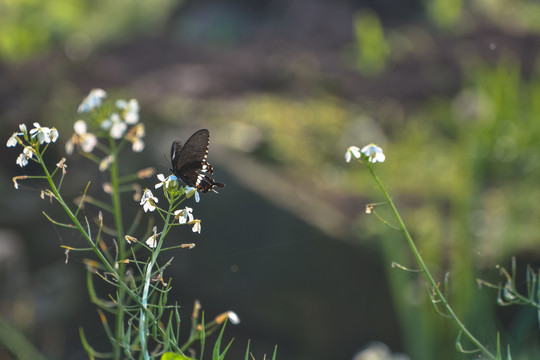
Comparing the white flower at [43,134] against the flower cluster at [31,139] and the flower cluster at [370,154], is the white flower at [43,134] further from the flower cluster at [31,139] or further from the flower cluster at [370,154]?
the flower cluster at [370,154]

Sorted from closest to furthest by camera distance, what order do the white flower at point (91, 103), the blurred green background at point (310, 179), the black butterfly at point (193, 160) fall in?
1. the black butterfly at point (193, 160)
2. the white flower at point (91, 103)
3. the blurred green background at point (310, 179)

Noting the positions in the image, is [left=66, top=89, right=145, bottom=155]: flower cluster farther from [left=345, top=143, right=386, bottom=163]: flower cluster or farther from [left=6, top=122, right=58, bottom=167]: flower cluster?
[left=345, top=143, right=386, bottom=163]: flower cluster

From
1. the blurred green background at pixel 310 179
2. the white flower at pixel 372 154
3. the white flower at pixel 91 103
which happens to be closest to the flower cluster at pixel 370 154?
the white flower at pixel 372 154

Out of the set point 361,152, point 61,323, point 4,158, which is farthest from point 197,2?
point 361,152

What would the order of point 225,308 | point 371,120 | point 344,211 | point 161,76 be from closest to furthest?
point 225,308 → point 344,211 → point 371,120 → point 161,76

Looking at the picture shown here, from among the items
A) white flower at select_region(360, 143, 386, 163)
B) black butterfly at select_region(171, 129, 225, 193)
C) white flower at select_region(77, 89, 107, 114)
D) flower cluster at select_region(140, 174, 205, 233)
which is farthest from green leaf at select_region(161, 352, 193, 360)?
white flower at select_region(77, 89, 107, 114)

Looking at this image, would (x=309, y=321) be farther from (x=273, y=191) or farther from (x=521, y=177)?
(x=521, y=177)

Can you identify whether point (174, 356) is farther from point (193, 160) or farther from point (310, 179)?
point (310, 179)

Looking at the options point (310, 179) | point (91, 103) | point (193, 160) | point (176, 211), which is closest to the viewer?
point (176, 211)

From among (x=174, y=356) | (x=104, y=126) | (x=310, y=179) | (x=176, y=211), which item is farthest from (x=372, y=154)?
(x=310, y=179)
